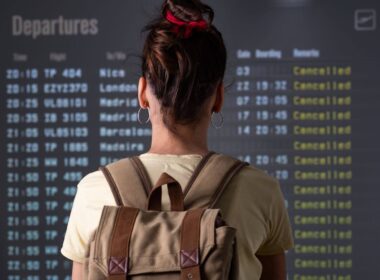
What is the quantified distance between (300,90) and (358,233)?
0.61 meters

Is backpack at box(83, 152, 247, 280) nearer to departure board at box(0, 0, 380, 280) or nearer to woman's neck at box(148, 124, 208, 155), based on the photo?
woman's neck at box(148, 124, 208, 155)

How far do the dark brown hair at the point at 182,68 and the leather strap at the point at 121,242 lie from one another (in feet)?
0.50

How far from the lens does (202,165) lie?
107cm

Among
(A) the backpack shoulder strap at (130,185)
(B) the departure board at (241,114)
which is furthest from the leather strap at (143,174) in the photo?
(B) the departure board at (241,114)

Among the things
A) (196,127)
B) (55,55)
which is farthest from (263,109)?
(196,127)

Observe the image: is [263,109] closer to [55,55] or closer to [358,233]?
[358,233]

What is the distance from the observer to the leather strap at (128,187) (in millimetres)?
1054

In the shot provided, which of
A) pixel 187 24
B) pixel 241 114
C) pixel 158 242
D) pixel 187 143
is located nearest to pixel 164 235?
pixel 158 242

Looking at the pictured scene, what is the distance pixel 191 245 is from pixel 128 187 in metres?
0.12

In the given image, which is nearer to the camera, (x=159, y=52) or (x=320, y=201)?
(x=159, y=52)

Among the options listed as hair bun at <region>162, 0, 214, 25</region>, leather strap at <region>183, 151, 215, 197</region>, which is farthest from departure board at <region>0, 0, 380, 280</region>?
leather strap at <region>183, 151, 215, 197</region>

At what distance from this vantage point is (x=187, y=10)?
116 centimetres

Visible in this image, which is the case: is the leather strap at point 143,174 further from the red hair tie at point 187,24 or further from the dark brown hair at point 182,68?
the red hair tie at point 187,24

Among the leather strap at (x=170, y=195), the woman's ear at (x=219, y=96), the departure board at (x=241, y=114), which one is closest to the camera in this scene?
the leather strap at (x=170, y=195)
